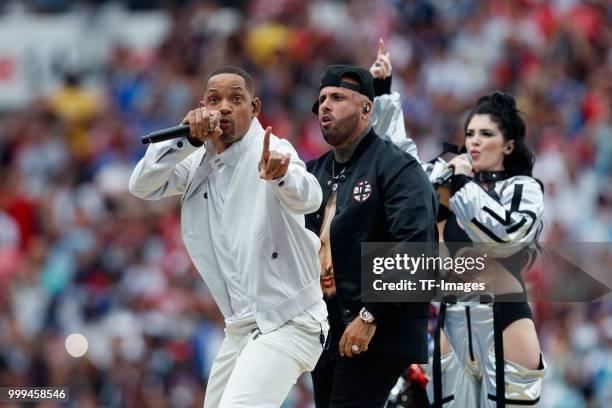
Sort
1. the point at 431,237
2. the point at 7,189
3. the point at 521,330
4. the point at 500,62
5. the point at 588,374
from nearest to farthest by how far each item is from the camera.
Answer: the point at 431,237
the point at 521,330
the point at 588,374
the point at 500,62
the point at 7,189

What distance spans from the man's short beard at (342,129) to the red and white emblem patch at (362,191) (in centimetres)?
27

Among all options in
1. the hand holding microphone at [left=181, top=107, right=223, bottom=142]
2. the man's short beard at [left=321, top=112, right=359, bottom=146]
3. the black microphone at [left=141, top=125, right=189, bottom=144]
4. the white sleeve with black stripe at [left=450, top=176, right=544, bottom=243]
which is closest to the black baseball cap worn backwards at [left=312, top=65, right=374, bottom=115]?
the man's short beard at [left=321, top=112, right=359, bottom=146]

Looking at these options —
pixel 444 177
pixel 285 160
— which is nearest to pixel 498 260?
pixel 444 177

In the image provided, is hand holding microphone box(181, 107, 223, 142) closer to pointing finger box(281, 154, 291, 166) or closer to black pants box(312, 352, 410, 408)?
pointing finger box(281, 154, 291, 166)

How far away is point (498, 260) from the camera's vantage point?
26.8ft

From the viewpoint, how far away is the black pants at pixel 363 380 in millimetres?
7266

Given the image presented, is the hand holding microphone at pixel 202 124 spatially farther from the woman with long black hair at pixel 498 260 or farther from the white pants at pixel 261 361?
the woman with long black hair at pixel 498 260

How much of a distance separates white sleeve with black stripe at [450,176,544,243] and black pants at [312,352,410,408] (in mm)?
1007

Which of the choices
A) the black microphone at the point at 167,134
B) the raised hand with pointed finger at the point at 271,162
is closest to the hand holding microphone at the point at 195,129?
the black microphone at the point at 167,134

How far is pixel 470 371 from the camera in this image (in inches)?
326

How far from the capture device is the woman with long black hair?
8000mm

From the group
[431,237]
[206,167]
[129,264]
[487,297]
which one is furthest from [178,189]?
[129,264]

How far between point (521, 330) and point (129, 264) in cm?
734

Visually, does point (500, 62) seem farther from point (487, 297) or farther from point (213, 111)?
point (213, 111)
